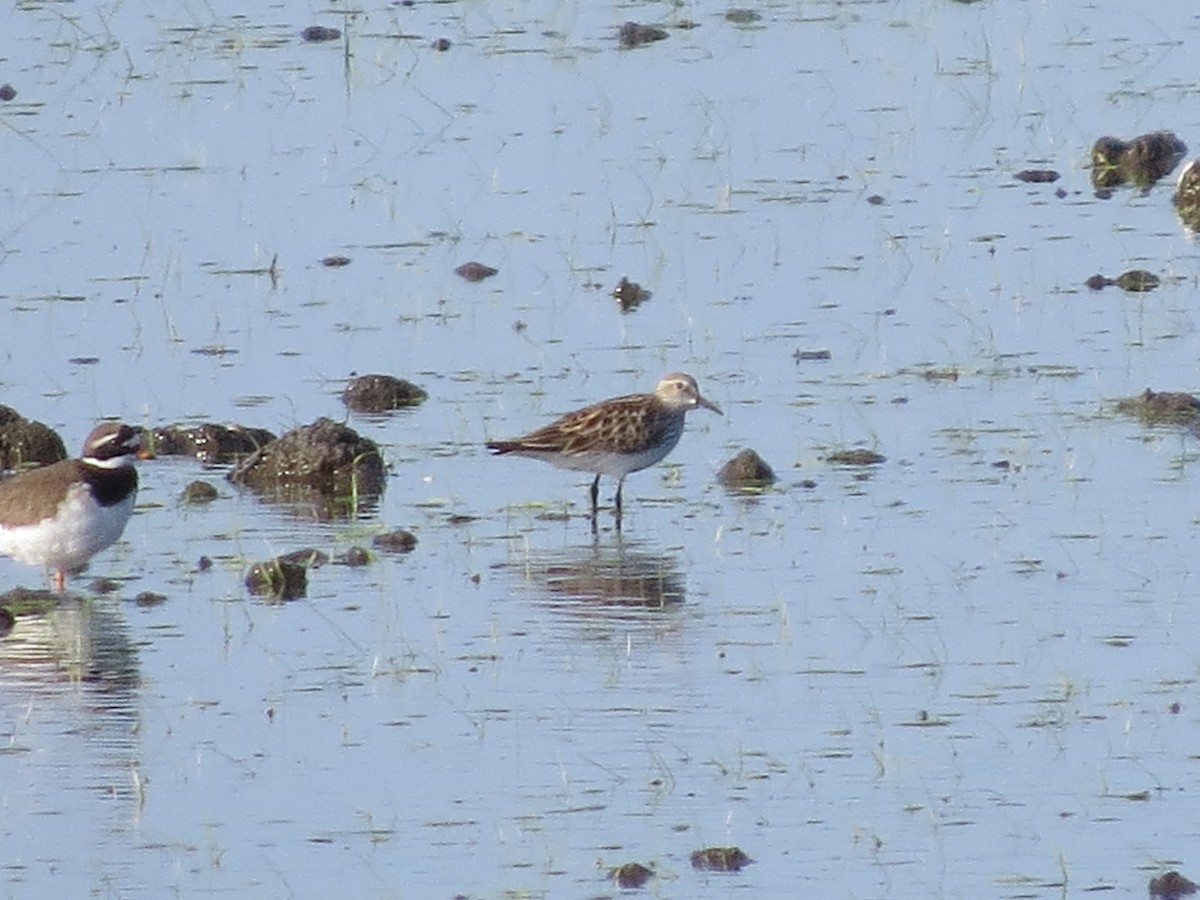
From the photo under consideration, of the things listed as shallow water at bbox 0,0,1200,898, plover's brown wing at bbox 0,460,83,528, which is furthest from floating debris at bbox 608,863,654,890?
plover's brown wing at bbox 0,460,83,528

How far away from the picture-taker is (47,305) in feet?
60.4

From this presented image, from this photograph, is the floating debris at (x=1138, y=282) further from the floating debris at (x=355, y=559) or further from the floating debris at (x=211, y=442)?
the floating debris at (x=355, y=559)

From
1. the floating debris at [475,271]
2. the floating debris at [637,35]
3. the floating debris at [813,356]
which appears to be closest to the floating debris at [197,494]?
the floating debris at [813,356]

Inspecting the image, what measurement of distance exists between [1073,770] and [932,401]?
5.44 metres

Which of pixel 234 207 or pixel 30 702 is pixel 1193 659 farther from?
pixel 234 207

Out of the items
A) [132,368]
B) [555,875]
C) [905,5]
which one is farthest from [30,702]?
[905,5]

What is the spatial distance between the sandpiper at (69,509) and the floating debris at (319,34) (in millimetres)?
12021

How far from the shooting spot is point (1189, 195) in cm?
1964

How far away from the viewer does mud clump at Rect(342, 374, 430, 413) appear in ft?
53.2

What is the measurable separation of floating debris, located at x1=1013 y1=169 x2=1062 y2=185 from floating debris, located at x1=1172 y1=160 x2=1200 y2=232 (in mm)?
1072

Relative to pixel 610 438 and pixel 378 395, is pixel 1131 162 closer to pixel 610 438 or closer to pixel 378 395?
pixel 378 395

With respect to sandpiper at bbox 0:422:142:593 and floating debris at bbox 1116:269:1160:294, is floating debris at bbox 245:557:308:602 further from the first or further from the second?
floating debris at bbox 1116:269:1160:294

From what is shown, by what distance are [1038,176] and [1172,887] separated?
38.1ft

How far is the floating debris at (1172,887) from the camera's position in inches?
371
